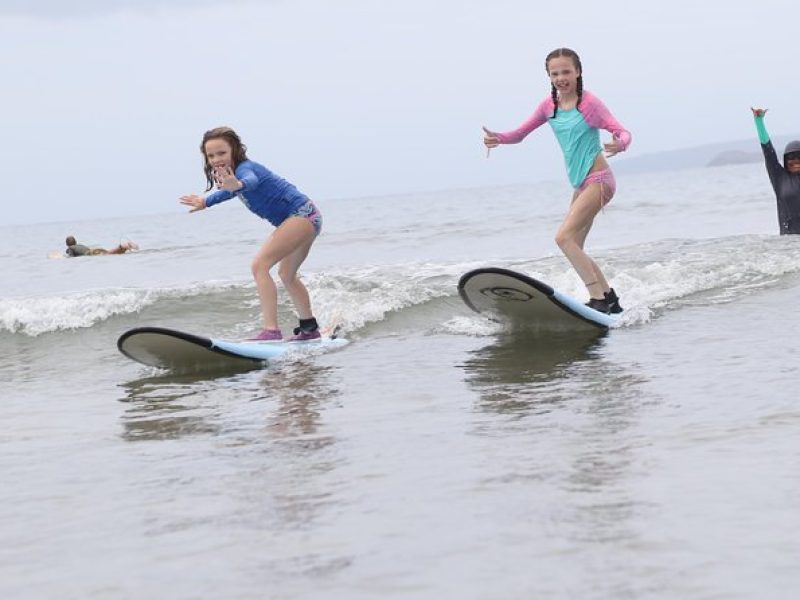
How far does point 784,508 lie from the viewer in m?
3.81

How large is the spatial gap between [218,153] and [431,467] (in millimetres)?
4767

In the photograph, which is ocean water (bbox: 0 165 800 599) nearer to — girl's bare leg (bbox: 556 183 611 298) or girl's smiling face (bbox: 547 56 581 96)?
girl's bare leg (bbox: 556 183 611 298)

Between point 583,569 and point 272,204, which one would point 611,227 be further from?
point 583,569

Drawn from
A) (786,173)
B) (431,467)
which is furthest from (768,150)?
(431,467)

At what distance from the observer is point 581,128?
9.43 m

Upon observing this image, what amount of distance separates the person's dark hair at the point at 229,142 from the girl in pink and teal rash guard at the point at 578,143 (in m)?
2.52

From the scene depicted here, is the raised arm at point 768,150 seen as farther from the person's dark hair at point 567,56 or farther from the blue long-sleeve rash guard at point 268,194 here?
the blue long-sleeve rash guard at point 268,194

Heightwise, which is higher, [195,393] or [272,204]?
[272,204]

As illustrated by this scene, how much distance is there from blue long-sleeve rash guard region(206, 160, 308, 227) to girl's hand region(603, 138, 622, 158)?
7.95ft

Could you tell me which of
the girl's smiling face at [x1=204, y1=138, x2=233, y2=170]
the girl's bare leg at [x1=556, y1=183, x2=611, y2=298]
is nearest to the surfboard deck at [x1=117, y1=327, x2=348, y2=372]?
the girl's smiling face at [x1=204, y1=138, x2=233, y2=170]

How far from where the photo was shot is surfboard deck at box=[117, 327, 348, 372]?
8.52 meters

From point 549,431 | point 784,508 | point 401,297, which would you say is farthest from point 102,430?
point 401,297

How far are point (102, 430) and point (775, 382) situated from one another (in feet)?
12.0

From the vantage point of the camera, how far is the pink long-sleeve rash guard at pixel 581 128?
9.37 meters
